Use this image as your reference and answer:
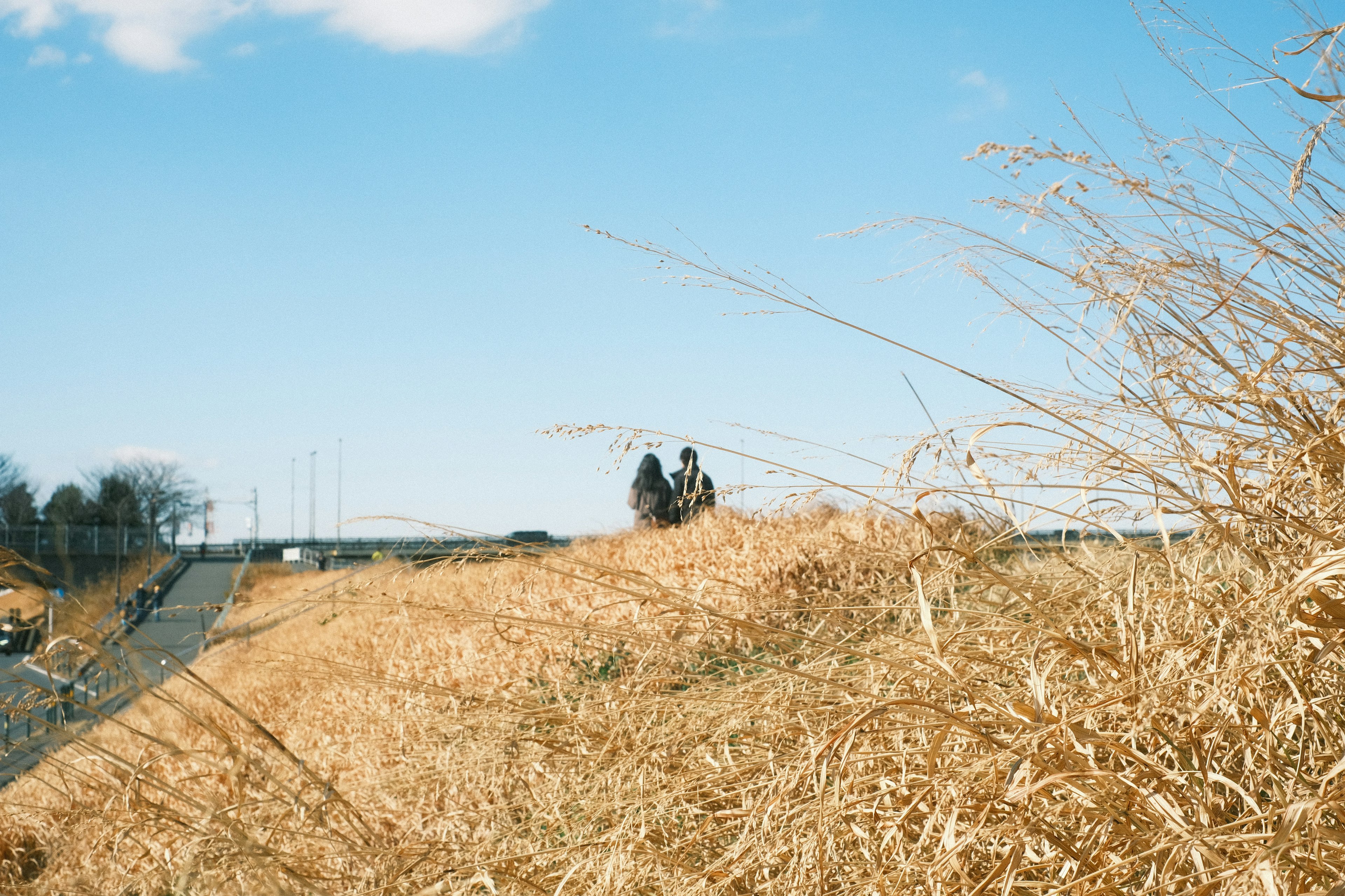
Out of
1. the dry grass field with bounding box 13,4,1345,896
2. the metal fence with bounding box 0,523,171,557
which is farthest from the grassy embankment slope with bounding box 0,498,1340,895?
the metal fence with bounding box 0,523,171,557

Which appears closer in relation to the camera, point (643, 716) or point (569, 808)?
point (643, 716)

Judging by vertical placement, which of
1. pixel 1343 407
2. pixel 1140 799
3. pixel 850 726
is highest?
pixel 1343 407

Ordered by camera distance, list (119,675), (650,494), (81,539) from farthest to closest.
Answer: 1. (81,539)
2. (650,494)
3. (119,675)

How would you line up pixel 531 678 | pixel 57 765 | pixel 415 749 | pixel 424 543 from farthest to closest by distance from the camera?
pixel 531 678 → pixel 415 749 → pixel 424 543 → pixel 57 765

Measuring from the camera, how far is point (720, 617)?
146 centimetres

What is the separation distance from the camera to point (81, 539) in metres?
45.7

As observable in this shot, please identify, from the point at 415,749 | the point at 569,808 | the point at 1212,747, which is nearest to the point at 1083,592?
the point at 1212,747

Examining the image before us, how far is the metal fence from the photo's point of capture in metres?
41.8

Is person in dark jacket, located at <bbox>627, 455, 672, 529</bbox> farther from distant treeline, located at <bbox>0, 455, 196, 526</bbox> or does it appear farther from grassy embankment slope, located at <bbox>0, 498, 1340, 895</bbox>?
distant treeline, located at <bbox>0, 455, 196, 526</bbox>

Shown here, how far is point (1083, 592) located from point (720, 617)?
3.66 feet

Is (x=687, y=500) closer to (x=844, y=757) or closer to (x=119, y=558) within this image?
(x=844, y=757)

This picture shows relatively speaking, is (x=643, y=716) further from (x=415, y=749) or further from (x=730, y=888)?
(x=415, y=749)

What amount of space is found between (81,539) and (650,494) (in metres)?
46.1

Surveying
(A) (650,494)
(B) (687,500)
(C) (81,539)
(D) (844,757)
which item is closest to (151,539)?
(C) (81,539)
